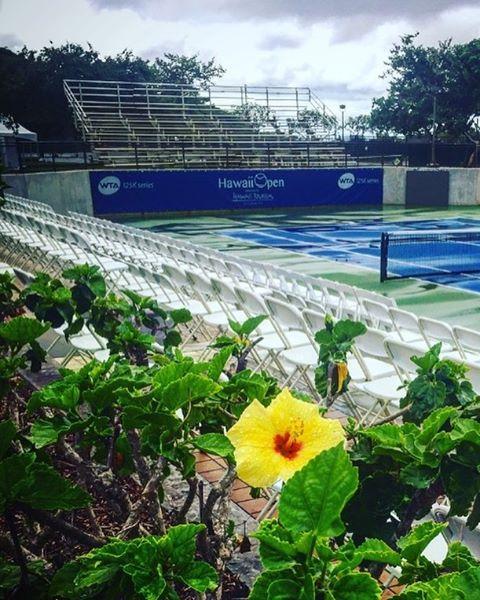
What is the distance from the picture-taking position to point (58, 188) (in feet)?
77.1

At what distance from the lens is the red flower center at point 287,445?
125 cm

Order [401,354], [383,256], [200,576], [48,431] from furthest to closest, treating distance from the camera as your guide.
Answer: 1. [383,256]
2. [401,354]
3. [48,431]
4. [200,576]

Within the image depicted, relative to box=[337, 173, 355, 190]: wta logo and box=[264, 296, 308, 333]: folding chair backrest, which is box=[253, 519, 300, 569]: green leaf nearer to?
box=[264, 296, 308, 333]: folding chair backrest

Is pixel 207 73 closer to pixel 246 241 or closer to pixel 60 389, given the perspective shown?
pixel 246 241

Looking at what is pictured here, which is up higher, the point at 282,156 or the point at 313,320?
the point at 282,156

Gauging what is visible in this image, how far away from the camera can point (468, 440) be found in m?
1.35

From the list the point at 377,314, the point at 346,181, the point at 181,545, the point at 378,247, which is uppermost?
the point at 181,545

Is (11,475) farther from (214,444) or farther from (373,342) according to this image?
(373,342)

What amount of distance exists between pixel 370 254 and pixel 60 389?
1567 cm

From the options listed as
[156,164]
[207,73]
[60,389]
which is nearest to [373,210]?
[156,164]

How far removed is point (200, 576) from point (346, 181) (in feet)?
92.4

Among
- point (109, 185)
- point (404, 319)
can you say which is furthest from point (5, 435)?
point (109, 185)

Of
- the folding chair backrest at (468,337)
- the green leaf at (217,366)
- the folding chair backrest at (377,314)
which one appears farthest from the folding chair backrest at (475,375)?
the green leaf at (217,366)

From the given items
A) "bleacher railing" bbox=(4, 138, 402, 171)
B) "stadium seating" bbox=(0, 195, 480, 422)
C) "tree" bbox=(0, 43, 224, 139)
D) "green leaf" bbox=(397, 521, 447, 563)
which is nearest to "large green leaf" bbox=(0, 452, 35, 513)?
"green leaf" bbox=(397, 521, 447, 563)
